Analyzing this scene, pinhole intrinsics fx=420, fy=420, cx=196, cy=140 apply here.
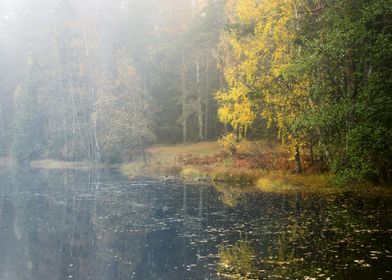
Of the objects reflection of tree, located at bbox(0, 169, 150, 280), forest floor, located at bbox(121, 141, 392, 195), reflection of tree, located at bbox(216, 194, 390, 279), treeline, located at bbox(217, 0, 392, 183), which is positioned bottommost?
reflection of tree, located at bbox(0, 169, 150, 280)

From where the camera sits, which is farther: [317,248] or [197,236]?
[197,236]

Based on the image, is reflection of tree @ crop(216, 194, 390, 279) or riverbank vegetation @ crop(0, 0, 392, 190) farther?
riverbank vegetation @ crop(0, 0, 392, 190)

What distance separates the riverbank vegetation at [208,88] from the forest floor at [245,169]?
0.51 ft

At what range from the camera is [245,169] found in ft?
108

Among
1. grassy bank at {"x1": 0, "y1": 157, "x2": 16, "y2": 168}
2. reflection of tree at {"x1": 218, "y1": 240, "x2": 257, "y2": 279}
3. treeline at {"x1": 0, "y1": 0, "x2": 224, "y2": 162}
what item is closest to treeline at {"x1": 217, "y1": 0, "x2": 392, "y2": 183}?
reflection of tree at {"x1": 218, "y1": 240, "x2": 257, "y2": 279}

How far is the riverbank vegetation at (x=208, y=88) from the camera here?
20391 mm

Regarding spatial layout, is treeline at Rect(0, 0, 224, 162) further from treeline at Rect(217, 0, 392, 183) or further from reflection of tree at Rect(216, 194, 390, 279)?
reflection of tree at Rect(216, 194, 390, 279)

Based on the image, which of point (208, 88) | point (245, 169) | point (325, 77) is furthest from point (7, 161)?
point (325, 77)

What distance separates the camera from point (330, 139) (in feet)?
76.7

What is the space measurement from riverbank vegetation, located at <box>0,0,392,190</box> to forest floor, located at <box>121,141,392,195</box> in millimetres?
155

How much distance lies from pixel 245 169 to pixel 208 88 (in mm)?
22845

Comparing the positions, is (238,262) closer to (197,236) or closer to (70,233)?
(197,236)

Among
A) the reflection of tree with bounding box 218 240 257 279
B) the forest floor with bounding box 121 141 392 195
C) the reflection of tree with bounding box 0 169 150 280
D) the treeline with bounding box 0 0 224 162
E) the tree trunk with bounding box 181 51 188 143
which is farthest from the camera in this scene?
the tree trunk with bounding box 181 51 188 143

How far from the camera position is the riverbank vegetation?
20391mm
